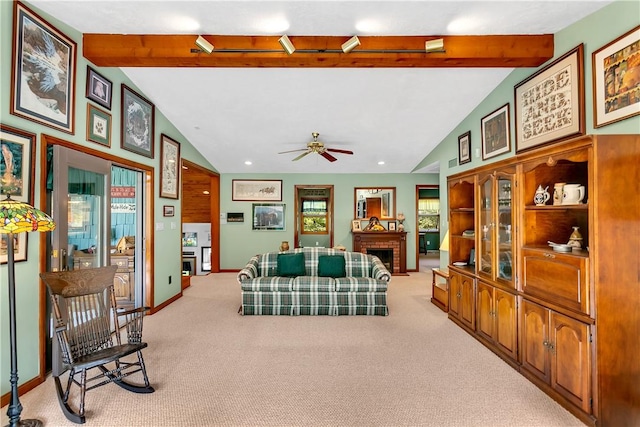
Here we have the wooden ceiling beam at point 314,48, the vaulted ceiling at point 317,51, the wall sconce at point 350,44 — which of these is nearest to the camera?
the vaulted ceiling at point 317,51

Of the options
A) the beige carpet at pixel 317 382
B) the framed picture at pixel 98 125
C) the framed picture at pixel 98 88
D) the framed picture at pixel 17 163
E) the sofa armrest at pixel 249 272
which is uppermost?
the framed picture at pixel 98 88

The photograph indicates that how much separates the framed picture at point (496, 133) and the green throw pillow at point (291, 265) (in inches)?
119

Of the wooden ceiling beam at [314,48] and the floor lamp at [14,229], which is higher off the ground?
the wooden ceiling beam at [314,48]

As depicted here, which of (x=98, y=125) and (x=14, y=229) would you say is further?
(x=98, y=125)

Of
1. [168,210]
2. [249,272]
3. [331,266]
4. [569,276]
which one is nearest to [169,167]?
[168,210]

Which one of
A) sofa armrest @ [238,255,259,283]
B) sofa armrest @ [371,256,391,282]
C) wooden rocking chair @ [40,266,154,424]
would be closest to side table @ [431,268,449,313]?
sofa armrest @ [371,256,391,282]

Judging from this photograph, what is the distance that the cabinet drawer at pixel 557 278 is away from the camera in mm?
1945

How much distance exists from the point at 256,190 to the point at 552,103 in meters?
5.93

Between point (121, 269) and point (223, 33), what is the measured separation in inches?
145

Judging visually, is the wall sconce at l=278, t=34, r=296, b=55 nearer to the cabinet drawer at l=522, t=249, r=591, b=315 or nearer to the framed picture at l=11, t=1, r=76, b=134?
the framed picture at l=11, t=1, r=76, b=134

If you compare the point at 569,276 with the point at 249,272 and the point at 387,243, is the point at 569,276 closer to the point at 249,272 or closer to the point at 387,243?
the point at 249,272

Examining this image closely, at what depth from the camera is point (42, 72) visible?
7.80ft

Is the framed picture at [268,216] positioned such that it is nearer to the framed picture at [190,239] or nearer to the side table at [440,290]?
the framed picture at [190,239]

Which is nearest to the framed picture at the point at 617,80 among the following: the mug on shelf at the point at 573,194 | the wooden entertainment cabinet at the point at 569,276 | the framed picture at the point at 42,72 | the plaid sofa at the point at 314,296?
the wooden entertainment cabinet at the point at 569,276
